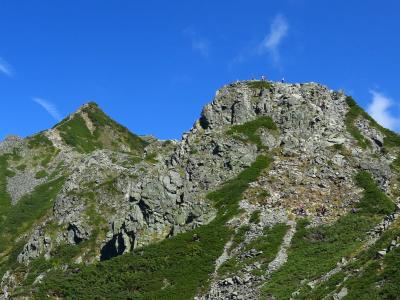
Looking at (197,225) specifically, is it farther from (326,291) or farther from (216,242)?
(326,291)

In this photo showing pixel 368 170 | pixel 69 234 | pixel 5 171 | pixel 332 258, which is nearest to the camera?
pixel 332 258

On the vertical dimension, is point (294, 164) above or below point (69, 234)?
below

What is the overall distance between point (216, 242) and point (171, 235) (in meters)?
10.0

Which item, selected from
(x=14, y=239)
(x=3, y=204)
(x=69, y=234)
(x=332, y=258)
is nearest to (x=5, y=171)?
(x=3, y=204)

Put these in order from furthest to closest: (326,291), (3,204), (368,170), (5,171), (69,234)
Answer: (5,171)
(3,204)
(69,234)
(368,170)
(326,291)

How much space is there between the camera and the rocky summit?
206 ft

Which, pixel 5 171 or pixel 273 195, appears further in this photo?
pixel 5 171

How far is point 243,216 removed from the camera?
79.9 m

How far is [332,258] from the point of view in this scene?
204 ft

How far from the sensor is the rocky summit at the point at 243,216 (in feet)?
206

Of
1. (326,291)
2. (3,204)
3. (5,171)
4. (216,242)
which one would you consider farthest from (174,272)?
(5,171)

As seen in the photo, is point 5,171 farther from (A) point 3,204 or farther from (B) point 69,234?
(B) point 69,234

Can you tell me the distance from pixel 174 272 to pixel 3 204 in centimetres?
11277

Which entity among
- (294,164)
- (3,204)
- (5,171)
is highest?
(5,171)
